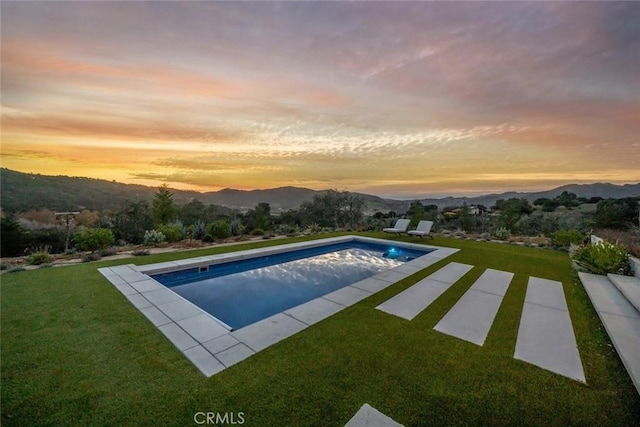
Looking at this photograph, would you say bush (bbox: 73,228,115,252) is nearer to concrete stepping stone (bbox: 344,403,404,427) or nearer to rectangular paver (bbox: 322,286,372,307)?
rectangular paver (bbox: 322,286,372,307)

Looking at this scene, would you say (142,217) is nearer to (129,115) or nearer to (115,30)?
(129,115)

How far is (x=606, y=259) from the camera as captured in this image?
5.09 metres

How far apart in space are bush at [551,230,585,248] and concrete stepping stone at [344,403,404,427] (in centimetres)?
953

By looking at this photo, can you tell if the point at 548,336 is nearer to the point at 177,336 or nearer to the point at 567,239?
the point at 177,336

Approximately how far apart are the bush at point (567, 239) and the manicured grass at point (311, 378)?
6.14 m

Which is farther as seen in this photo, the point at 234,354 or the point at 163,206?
the point at 163,206

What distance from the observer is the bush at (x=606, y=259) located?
196 inches

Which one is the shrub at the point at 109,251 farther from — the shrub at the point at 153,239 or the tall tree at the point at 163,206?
the tall tree at the point at 163,206

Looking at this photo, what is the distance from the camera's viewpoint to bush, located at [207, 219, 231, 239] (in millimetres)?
9141

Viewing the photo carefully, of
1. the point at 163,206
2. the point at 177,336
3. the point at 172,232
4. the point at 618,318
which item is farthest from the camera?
the point at 163,206

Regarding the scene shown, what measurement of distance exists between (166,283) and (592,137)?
42.3ft

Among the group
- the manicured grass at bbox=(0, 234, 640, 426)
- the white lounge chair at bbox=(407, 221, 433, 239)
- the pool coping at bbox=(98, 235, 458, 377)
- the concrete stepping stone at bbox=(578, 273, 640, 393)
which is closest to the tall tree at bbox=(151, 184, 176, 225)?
the pool coping at bbox=(98, 235, 458, 377)

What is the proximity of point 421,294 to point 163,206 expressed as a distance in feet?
33.7

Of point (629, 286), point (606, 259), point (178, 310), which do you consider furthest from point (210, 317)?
point (606, 259)
